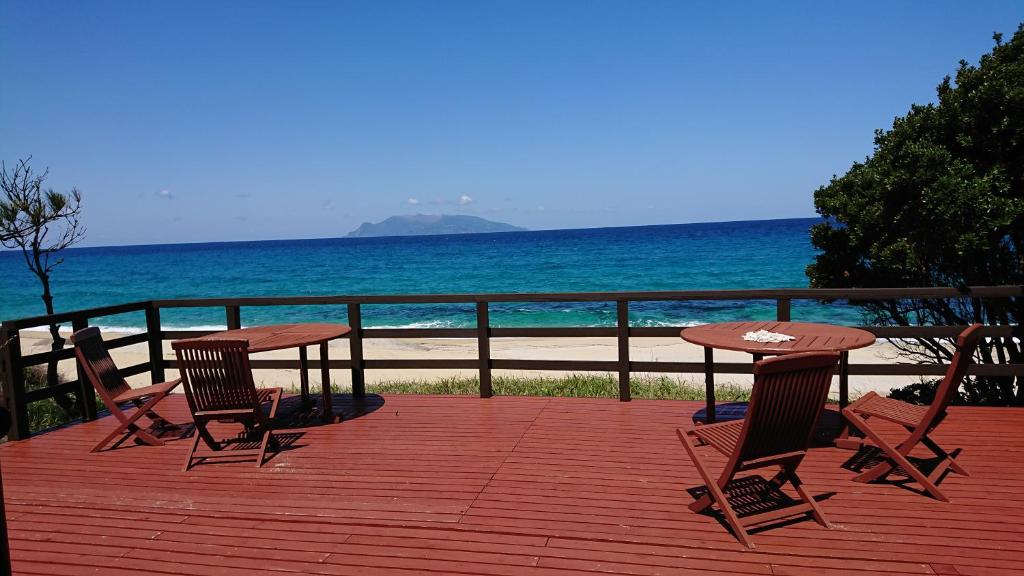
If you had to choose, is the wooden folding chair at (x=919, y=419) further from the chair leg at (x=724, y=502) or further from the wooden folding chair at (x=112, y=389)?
the wooden folding chair at (x=112, y=389)

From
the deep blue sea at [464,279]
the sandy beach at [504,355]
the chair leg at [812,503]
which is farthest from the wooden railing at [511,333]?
the deep blue sea at [464,279]

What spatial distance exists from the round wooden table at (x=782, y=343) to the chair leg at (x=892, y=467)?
0.48m

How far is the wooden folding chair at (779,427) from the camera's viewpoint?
9.50 ft

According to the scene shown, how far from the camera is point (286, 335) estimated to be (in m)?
5.29

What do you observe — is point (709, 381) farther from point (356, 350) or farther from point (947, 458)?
point (356, 350)

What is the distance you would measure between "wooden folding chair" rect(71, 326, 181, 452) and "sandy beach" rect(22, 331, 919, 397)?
531 centimetres

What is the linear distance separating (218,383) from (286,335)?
3.14 feet

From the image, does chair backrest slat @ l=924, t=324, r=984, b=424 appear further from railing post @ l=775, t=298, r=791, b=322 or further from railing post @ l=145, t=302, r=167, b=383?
railing post @ l=145, t=302, r=167, b=383

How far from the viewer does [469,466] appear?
4168mm

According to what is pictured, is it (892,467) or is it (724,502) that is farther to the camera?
(892,467)

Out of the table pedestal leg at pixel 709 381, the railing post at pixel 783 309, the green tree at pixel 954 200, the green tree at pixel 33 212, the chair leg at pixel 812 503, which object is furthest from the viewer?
the green tree at pixel 33 212

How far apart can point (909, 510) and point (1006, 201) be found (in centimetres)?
456

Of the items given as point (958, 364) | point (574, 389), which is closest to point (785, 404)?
point (958, 364)

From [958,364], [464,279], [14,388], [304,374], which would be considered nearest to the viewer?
[958,364]
